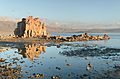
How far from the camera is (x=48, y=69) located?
41906 millimetres

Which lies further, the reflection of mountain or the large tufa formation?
the large tufa formation

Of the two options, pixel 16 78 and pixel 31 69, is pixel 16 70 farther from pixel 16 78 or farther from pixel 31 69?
pixel 16 78

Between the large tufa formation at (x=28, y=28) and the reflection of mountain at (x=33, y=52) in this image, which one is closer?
the reflection of mountain at (x=33, y=52)

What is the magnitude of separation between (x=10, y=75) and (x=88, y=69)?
1215 centimetres

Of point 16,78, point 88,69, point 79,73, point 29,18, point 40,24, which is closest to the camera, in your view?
point 16,78

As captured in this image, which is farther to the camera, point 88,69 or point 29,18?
point 29,18

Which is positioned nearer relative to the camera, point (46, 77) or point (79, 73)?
point (46, 77)

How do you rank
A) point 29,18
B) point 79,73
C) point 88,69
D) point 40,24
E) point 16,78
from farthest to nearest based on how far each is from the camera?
point 40,24 → point 29,18 → point 88,69 → point 79,73 → point 16,78

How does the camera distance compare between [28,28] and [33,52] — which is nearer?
[33,52]

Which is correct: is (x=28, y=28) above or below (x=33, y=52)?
above

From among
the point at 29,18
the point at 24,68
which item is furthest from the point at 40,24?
the point at 24,68

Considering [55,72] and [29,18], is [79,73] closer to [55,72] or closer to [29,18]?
[55,72]

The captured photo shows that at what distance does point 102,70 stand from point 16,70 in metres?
13.1

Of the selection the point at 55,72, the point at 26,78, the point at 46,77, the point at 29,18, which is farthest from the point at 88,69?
the point at 29,18
